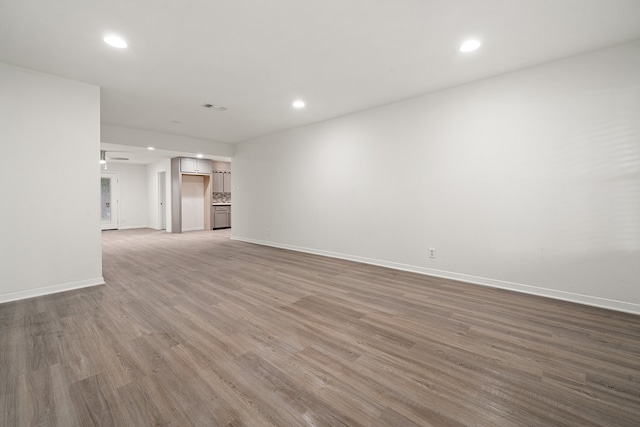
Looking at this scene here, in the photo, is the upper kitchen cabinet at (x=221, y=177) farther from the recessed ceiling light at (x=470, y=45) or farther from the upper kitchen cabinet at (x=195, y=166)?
the recessed ceiling light at (x=470, y=45)

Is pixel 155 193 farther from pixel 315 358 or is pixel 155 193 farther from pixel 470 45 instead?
pixel 470 45

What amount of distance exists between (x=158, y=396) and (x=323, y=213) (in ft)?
13.7

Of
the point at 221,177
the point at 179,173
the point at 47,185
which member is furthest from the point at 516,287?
the point at 221,177

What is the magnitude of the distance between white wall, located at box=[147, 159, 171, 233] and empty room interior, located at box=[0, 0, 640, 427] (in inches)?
181

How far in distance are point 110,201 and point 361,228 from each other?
34.0 feet

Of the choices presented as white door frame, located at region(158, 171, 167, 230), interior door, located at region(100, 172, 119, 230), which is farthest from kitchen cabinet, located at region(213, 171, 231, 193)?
→ interior door, located at region(100, 172, 119, 230)

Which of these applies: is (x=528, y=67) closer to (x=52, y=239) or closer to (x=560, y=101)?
(x=560, y=101)

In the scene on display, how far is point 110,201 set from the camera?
10.0 meters

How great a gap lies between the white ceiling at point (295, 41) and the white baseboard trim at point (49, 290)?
Answer: 8.73 feet

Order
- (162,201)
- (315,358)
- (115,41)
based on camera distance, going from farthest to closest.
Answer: (162,201) < (115,41) < (315,358)

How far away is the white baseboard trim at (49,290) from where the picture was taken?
298cm

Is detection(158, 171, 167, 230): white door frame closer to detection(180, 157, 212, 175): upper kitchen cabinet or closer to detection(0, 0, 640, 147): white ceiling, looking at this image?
detection(180, 157, 212, 175): upper kitchen cabinet

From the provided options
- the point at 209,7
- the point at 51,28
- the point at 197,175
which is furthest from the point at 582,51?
the point at 197,175

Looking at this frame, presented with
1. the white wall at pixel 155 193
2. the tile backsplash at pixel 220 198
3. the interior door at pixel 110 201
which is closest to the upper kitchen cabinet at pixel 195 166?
the white wall at pixel 155 193
